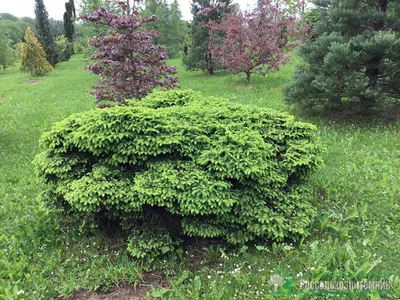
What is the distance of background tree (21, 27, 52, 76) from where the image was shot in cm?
1789

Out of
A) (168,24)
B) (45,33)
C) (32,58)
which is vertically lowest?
(32,58)

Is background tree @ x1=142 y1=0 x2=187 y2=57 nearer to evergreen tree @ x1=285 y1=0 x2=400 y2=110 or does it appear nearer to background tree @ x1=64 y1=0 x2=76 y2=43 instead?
background tree @ x1=64 y1=0 x2=76 y2=43

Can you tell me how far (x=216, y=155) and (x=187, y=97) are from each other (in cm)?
144

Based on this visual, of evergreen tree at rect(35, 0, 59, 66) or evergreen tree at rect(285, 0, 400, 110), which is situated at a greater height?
evergreen tree at rect(35, 0, 59, 66)

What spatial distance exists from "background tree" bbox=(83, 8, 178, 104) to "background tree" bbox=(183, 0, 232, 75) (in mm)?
8126

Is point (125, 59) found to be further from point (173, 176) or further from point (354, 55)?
point (354, 55)

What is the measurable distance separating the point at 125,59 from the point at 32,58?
50.7 feet

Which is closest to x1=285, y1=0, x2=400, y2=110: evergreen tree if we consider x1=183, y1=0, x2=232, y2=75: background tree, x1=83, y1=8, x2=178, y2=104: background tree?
x1=83, y1=8, x2=178, y2=104: background tree

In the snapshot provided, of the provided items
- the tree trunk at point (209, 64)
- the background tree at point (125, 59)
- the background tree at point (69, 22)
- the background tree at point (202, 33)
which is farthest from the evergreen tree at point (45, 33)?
the background tree at point (125, 59)

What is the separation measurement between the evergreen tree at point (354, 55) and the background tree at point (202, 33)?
25.0 feet

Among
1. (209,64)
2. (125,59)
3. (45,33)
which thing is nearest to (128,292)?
(125,59)

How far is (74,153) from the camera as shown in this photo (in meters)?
3.10

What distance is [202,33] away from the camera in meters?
13.9

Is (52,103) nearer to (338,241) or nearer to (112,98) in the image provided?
(112,98)
